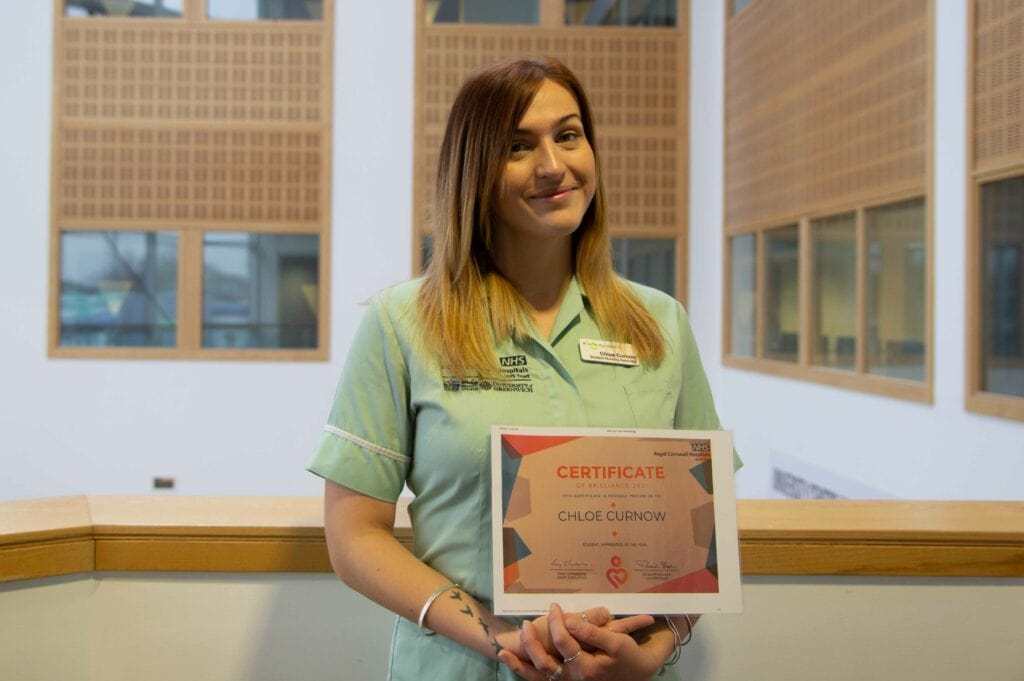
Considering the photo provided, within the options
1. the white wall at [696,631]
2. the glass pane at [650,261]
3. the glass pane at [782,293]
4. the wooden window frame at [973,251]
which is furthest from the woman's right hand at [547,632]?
the glass pane at [650,261]

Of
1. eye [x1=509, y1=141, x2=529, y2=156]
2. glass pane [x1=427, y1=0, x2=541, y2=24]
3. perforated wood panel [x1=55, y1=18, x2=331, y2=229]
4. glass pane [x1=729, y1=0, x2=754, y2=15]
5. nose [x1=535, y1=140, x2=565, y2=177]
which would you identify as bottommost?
nose [x1=535, y1=140, x2=565, y2=177]

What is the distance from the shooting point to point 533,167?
1.45 meters

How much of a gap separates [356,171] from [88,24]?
111 inches

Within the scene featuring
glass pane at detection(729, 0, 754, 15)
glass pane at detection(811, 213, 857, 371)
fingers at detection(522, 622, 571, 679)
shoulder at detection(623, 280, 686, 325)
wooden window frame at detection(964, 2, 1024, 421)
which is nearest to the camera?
fingers at detection(522, 622, 571, 679)

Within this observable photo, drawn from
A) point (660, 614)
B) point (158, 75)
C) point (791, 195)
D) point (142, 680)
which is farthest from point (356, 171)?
point (660, 614)

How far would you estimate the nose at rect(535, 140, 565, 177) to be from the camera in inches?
56.1

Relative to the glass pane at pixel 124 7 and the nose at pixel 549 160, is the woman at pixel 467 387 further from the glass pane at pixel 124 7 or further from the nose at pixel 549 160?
the glass pane at pixel 124 7

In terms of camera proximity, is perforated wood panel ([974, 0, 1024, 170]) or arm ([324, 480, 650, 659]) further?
perforated wood panel ([974, 0, 1024, 170])

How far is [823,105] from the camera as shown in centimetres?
717

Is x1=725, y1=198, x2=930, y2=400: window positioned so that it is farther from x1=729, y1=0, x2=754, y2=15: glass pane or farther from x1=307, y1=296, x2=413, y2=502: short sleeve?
x1=307, y1=296, x2=413, y2=502: short sleeve

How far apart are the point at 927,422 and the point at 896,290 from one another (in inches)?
34.3

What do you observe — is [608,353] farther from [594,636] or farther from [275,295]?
[275,295]

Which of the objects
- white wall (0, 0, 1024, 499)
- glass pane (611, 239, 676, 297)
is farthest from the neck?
glass pane (611, 239, 676, 297)

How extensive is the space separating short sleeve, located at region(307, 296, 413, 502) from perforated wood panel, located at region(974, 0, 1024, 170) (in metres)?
4.33
